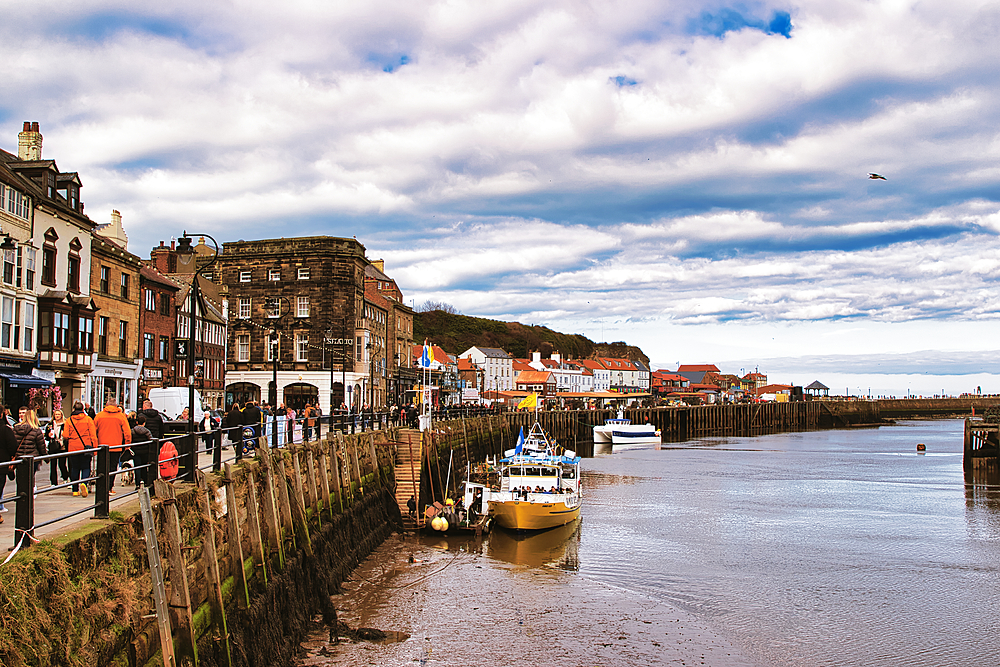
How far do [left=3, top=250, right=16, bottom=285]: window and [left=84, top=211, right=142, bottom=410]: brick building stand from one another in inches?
228

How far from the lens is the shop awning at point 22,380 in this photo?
2916 centimetres

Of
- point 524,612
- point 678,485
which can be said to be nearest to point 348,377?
point 678,485

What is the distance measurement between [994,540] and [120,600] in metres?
30.7

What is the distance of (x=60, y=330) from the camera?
33.3m

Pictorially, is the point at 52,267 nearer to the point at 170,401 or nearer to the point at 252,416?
the point at 170,401

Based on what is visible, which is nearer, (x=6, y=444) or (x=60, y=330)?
(x=6, y=444)

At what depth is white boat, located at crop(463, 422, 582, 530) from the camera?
1117 inches

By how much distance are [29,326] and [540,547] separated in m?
22.3

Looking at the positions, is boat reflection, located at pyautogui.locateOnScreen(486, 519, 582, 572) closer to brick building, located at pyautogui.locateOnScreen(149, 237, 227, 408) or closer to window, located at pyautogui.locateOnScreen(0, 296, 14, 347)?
window, located at pyautogui.locateOnScreen(0, 296, 14, 347)

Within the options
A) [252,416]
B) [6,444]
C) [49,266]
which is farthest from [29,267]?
[6,444]

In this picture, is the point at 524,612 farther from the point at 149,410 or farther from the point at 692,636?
the point at 149,410

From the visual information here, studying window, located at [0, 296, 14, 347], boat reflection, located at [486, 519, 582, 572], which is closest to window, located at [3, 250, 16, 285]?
window, located at [0, 296, 14, 347]

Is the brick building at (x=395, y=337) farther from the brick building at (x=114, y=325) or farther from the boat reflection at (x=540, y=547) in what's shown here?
the boat reflection at (x=540, y=547)

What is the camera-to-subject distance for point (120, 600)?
8.69m
